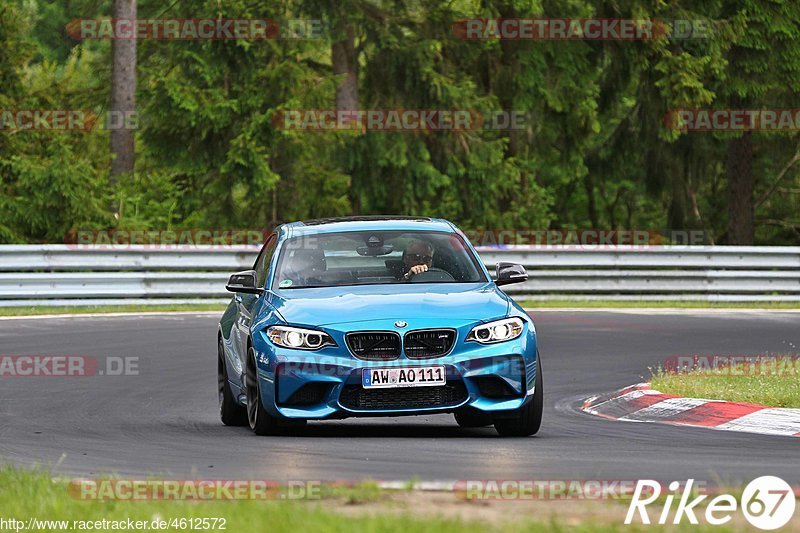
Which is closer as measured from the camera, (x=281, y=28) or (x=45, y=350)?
(x=45, y=350)

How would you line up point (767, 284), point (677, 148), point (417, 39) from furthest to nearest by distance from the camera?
point (677, 148)
point (417, 39)
point (767, 284)

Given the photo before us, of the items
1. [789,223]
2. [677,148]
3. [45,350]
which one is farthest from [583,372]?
[789,223]

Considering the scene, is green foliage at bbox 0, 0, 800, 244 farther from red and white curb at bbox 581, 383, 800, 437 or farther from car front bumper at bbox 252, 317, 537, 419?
car front bumper at bbox 252, 317, 537, 419

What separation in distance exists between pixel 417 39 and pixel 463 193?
3.88 metres

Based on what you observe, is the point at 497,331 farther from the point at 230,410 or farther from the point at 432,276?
the point at 230,410

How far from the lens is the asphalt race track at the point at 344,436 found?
898 centimetres

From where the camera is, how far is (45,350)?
18781mm

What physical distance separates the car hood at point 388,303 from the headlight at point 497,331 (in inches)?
2.9

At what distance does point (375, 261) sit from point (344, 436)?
1.71m

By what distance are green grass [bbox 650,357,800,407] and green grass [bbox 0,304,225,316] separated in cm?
1137

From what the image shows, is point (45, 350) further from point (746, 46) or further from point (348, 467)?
point (746, 46)

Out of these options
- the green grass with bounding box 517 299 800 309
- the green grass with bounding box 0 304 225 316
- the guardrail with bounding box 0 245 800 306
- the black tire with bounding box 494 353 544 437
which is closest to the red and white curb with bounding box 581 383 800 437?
the black tire with bounding box 494 353 544 437

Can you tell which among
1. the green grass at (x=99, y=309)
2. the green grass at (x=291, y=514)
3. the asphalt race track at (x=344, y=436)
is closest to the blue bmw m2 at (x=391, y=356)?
the asphalt race track at (x=344, y=436)

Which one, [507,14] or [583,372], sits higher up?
[507,14]
